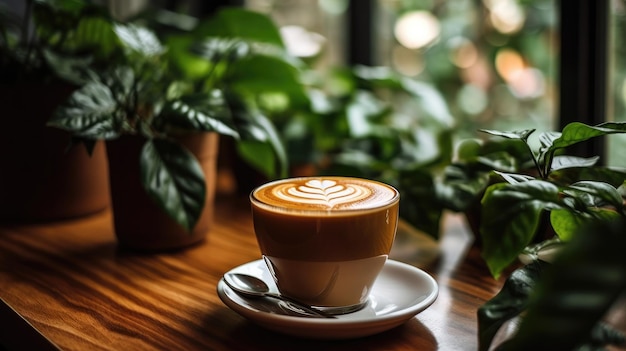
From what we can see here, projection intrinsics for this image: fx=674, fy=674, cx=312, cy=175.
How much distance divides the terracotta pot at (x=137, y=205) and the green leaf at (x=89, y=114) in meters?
0.07

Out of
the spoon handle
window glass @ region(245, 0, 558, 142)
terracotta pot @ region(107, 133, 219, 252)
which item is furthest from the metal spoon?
window glass @ region(245, 0, 558, 142)

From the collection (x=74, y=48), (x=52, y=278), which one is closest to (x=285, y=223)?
(x=52, y=278)

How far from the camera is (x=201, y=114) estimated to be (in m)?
0.85

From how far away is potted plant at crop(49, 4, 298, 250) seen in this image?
2.73 feet

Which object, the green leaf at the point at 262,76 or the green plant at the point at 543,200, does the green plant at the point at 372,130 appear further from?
the green plant at the point at 543,200

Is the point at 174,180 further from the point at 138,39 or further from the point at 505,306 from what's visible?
the point at 505,306

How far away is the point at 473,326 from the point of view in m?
0.71

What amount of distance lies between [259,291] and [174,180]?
0.21 meters

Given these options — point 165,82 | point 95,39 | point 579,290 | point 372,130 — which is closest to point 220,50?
point 165,82

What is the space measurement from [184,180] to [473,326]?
0.39 meters

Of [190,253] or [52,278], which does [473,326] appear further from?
[52,278]

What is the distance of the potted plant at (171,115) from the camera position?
0.83 m

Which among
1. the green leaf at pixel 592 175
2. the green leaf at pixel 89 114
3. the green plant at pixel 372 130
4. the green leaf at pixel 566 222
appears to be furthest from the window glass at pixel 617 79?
the green leaf at pixel 89 114

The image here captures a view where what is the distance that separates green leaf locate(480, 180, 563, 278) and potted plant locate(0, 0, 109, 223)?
2.22 ft
